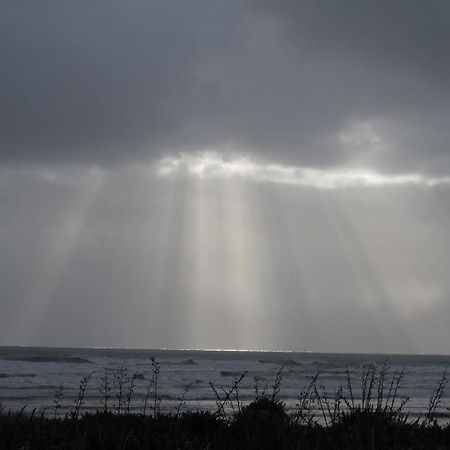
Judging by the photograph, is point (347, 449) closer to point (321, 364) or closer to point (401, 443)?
point (401, 443)

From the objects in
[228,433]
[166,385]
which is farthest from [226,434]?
[166,385]

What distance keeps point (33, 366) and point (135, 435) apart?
168 feet

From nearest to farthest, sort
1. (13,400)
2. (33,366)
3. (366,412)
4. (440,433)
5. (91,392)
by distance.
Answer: (366,412) < (440,433) < (13,400) < (91,392) < (33,366)

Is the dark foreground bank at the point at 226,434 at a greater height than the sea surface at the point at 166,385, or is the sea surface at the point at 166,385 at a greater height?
the sea surface at the point at 166,385

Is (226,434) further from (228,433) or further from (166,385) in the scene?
(166,385)

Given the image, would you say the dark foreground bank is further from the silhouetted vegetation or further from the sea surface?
the sea surface

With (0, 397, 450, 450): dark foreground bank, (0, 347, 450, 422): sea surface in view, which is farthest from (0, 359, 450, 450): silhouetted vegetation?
(0, 347, 450, 422): sea surface

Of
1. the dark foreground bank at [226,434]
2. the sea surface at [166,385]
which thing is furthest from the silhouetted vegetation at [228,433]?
the sea surface at [166,385]

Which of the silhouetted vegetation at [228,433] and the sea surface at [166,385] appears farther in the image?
the sea surface at [166,385]

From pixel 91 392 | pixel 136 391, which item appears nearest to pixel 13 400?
pixel 91 392

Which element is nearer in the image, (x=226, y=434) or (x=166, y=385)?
(x=226, y=434)

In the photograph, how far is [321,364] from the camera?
73.6 meters

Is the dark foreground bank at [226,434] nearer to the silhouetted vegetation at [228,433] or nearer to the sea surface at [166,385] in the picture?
the silhouetted vegetation at [228,433]

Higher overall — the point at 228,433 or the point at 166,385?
the point at 166,385
